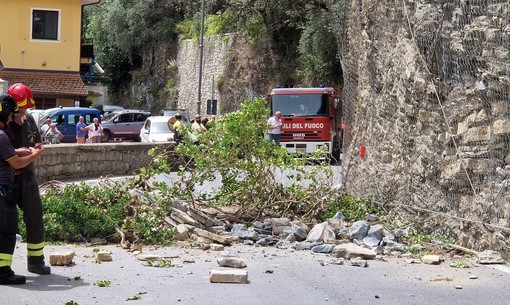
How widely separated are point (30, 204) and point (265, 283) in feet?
Answer: 7.62

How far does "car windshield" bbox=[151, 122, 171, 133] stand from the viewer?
37.8 m

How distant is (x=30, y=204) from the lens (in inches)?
368

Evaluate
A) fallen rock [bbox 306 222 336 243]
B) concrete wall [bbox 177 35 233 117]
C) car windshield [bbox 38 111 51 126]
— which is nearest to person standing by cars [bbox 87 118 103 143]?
car windshield [bbox 38 111 51 126]

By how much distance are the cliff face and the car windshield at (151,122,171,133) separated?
2320cm

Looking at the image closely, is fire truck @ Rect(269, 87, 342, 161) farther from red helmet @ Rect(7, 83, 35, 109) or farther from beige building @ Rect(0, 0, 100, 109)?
red helmet @ Rect(7, 83, 35, 109)

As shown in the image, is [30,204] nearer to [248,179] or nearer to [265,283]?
[265,283]

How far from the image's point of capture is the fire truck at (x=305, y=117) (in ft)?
107

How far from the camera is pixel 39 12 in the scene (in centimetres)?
4756

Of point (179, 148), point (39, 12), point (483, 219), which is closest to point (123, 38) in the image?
point (39, 12)

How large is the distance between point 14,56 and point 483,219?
1547 inches

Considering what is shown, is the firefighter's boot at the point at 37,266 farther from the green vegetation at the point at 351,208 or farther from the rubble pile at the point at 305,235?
the green vegetation at the point at 351,208

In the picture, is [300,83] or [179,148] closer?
[179,148]

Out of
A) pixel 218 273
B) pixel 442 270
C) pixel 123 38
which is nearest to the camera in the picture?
pixel 218 273

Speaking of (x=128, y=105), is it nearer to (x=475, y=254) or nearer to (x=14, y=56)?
(x=14, y=56)
